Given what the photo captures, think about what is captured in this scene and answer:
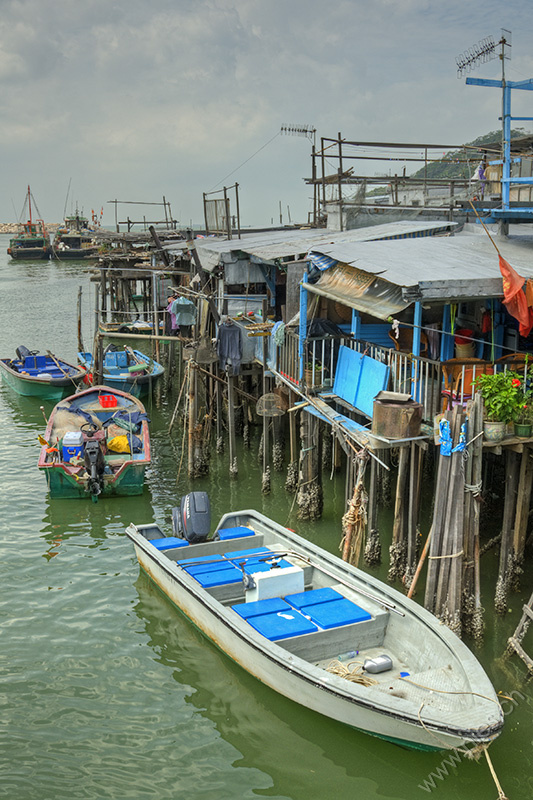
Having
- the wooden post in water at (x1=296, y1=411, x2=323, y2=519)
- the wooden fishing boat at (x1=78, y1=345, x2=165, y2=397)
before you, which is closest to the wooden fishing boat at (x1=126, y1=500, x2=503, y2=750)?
the wooden post in water at (x1=296, y1=411, x2=323, y2=519)

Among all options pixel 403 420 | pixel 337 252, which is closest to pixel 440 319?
pixel 337 252

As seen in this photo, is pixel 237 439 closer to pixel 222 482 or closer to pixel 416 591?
pixel 222 482

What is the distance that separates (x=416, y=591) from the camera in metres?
11.2

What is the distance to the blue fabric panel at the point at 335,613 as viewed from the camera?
9.09 meters

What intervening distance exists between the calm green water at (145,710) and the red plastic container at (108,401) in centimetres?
526

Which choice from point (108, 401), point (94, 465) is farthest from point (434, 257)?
point (108, 401)

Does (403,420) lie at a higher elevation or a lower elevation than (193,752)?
higher

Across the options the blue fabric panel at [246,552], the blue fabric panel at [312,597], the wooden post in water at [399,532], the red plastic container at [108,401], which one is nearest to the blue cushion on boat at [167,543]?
the blue fabric panel at [246,552]

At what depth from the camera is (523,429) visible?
945 centimetres

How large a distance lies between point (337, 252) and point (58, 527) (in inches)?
306

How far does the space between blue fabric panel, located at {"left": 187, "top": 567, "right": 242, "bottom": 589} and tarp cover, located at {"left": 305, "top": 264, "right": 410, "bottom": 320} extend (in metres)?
4.20

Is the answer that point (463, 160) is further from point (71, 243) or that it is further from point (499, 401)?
point (71, 243)

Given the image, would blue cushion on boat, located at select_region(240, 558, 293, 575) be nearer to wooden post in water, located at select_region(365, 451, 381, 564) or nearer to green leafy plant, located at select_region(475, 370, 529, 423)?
wooden post in water, located at select_region(365, 451, 381, 564)

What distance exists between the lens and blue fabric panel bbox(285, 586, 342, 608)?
380 inches
